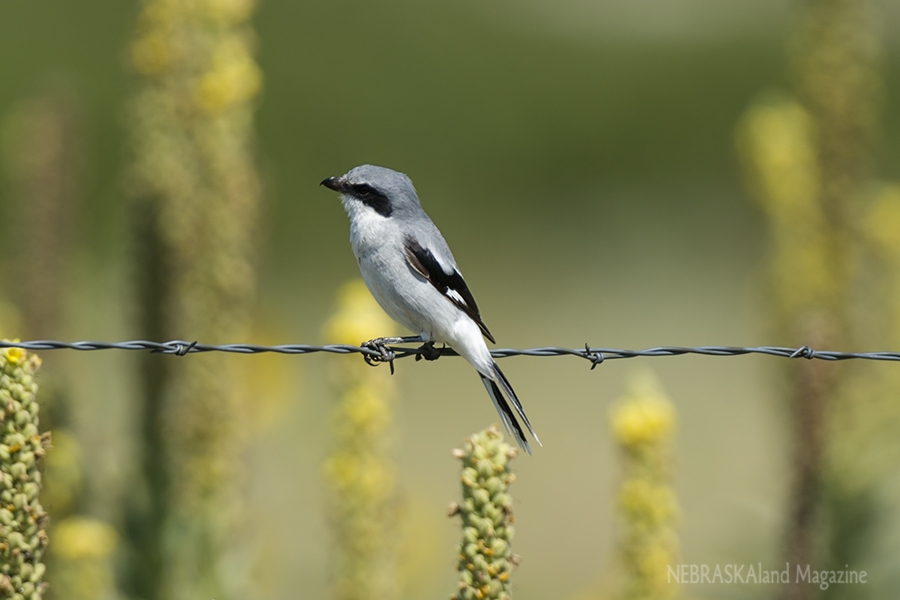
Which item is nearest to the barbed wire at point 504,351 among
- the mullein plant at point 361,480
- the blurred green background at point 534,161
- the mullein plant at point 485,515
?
the mullein plant at point 485,515

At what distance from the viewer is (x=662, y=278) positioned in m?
23.4

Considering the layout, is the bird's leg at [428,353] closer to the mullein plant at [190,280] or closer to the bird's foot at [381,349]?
the bird's foot at [381,349]

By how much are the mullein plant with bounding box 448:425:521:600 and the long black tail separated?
33.8 inches

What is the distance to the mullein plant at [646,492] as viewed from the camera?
3887mm

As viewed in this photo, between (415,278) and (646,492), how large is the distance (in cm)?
146

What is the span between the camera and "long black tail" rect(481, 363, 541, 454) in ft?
11.9

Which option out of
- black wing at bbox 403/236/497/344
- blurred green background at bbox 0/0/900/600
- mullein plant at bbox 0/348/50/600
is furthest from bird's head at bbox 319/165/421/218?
blurred green background at bbox 0/0/900/600

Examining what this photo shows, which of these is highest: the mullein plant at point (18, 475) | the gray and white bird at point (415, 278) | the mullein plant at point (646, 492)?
the gray and white bird at point (415, 278)

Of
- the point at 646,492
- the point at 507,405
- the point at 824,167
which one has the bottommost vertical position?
the point at 646,492

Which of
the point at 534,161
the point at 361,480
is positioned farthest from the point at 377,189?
the point at 534,161

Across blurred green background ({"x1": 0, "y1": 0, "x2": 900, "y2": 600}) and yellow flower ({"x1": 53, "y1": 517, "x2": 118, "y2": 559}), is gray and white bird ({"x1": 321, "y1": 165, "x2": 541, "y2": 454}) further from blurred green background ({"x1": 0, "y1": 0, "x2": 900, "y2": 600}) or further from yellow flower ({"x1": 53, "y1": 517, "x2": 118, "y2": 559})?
blurred green background ({"x1": 0, "y1": 0, "x2": 900, "y2": 600})

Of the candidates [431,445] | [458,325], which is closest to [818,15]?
[458,325]

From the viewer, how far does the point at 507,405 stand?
151 inches

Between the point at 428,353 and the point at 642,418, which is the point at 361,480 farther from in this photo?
the point at 642,418
